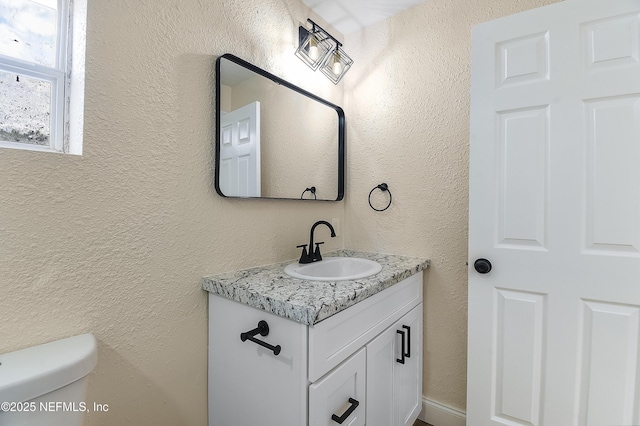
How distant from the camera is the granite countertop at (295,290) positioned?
88cm

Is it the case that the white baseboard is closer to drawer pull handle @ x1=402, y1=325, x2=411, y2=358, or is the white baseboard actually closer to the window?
drawer pull handle @ x1=402, y1=325, x2=411, y2=358

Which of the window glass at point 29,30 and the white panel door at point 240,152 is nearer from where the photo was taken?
the window glass at point 29,30

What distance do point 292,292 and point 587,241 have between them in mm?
1083

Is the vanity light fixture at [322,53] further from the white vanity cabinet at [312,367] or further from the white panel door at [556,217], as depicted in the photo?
the white vanity cabinet at [312,367]

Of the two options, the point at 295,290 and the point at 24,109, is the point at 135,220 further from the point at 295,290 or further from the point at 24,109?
the point at 295,290

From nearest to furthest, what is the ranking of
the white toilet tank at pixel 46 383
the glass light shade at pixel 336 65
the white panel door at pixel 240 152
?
the white toilet tank at pixel 46 383, the white panel door at pixel 240 152, the glass light shade at pixel 336 65

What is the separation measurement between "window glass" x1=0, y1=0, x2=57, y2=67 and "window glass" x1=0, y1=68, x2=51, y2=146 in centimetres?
7

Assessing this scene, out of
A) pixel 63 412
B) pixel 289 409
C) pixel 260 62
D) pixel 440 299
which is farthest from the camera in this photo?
pixel 440 299

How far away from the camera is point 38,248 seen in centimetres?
81

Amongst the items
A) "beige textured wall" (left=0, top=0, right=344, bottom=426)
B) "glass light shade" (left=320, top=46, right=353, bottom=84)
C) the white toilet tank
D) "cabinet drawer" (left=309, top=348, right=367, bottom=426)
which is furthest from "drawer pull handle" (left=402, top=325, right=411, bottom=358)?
"glass light shade" (left=320, top=46, right=353, bottom=84)

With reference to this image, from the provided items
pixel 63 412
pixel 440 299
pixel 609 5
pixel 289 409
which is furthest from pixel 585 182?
pixel 63 412

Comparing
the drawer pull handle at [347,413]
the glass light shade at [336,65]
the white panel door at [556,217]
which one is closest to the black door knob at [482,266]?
the white panel door at [556,217]

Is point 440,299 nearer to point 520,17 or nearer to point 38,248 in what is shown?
point 520,17

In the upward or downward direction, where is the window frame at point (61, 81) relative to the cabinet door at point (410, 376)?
upward
